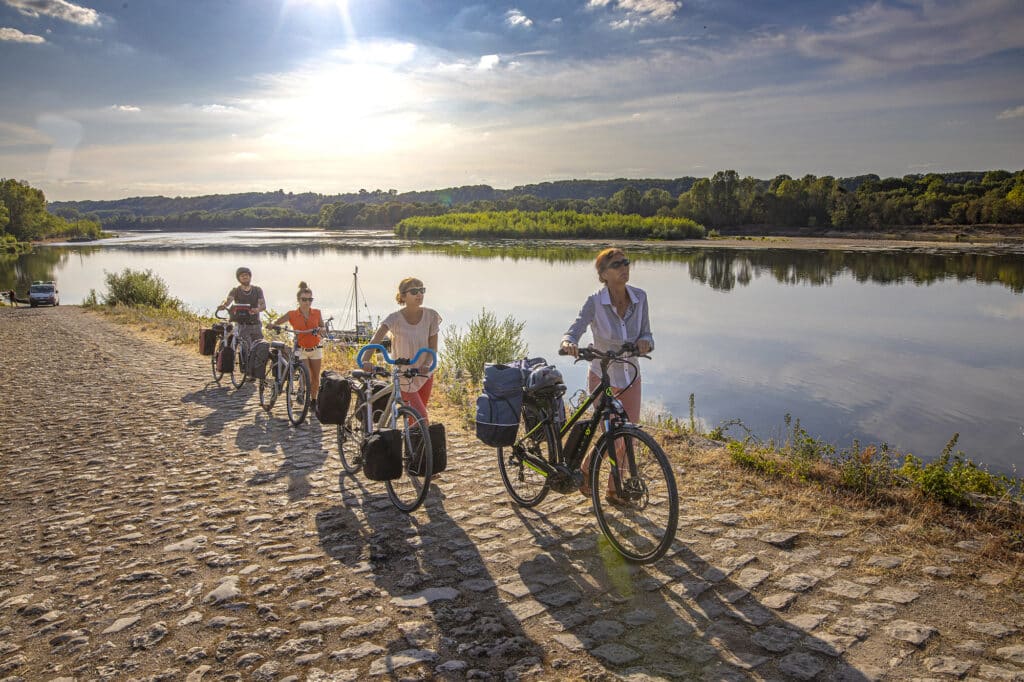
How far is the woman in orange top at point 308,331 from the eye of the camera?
27.1 ft

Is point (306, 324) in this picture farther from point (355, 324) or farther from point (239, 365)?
point (355, 324)

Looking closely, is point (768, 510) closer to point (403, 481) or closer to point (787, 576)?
point (787, 576)

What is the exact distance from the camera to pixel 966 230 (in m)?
64.6

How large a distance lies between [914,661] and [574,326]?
2.88 meters

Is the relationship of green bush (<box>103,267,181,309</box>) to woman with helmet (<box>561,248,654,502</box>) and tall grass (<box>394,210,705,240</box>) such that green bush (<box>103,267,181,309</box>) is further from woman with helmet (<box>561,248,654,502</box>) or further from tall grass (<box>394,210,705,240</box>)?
tall grass (<box>394,210,705,240</box>)

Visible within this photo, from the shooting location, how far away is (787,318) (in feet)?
86.3

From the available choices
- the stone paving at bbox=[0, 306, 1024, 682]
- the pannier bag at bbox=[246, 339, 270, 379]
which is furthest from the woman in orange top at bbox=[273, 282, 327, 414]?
the stone paving at bbox=[0, 306, 1024, 682]

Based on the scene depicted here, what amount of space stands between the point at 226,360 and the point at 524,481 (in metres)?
6.97

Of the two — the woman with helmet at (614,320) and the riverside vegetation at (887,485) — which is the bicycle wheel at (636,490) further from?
Answer: the riverside vegetation at (887,485)

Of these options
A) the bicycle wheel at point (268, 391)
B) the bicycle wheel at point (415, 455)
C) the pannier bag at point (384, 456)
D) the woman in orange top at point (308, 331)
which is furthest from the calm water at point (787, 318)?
the pannier bag at point (384, 456)

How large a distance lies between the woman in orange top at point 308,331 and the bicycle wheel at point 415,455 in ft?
10.6

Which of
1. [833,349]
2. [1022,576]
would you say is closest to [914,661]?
[1022,576]

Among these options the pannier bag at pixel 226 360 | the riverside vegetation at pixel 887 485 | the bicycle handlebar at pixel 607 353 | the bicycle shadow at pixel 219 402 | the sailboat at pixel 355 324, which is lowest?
the sailboat at pixel 355 324

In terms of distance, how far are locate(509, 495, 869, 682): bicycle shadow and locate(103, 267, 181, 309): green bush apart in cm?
2463
